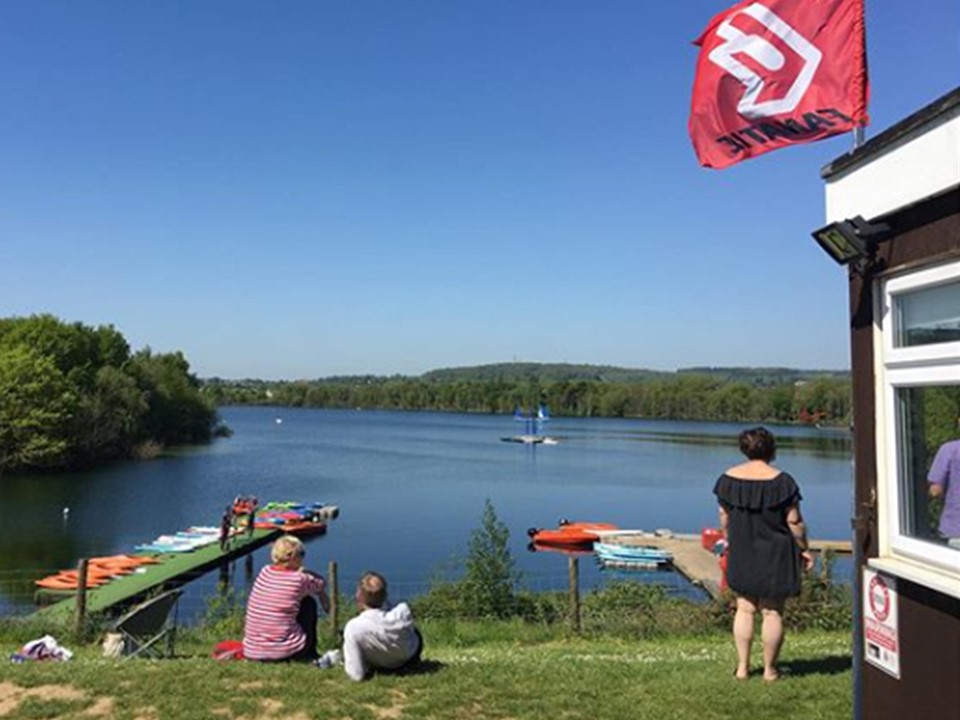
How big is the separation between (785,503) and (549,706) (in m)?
1.90

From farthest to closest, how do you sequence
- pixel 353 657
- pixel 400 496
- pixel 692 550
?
pixel 400 496
pixel 692 550
pixel 353 657

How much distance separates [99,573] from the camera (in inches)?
844

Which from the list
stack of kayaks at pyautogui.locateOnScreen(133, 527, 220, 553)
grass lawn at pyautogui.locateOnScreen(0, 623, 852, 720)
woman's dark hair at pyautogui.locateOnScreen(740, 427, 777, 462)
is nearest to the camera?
grass lawn at pyautogui.locateOnScreen(0, 623, 852, 720)

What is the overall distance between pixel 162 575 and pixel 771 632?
19982 mm

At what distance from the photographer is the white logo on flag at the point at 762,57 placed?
16.7ft

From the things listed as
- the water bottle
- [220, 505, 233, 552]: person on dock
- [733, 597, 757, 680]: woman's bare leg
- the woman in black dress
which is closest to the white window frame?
the woman in black dress

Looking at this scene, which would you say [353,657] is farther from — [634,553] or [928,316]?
[634,553]

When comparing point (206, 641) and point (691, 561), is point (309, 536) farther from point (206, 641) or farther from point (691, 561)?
point (206, 641)

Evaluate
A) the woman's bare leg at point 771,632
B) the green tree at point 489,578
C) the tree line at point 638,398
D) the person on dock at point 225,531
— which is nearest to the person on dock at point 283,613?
the woman's bare leg at point 771,632

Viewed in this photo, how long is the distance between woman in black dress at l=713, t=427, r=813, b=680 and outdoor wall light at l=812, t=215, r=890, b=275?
1.34m

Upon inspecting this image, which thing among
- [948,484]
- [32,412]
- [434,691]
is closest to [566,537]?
[434,691]

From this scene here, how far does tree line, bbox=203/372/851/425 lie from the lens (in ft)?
382

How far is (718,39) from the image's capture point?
566 cm

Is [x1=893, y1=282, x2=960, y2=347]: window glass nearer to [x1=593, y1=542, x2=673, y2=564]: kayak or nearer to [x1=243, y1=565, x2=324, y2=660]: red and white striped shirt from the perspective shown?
[x1=243, y1=565, x2=324, y2=660]: red and white striped shirt
